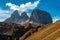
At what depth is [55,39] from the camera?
85250 millimetres

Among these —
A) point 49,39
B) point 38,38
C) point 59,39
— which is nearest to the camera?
point 59,39

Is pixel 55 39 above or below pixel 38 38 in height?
below

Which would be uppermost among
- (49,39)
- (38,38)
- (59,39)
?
(38,38)

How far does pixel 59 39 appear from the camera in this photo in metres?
82.3

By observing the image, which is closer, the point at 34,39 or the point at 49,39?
the point at 49,39

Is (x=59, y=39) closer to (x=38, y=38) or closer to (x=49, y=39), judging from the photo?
(x=49, y=39)

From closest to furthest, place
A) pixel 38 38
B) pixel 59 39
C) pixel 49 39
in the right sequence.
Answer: pixel 59 39 → pixel 49 39 → pixel 38 38

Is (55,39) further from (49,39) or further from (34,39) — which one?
(34,39)

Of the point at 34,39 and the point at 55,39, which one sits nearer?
the point at 55,39

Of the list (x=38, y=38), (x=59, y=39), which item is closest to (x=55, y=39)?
(x=59, y=39)

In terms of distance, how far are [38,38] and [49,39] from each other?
76.4 feet

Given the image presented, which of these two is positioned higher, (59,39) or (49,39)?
(49,39)

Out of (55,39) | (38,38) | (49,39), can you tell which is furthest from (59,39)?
(38,38)

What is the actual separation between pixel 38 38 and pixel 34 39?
360cm
